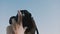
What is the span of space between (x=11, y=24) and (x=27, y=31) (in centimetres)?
10

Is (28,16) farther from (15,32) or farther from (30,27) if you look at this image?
(15,32)

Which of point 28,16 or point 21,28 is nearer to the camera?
point 21,28

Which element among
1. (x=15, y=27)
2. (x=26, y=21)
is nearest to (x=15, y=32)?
(x=15, y=27)

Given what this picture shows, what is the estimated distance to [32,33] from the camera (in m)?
1.25

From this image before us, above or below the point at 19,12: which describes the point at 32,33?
below

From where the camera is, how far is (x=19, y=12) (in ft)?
3.75

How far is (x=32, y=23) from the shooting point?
1251mm

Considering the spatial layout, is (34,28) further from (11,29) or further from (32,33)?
(11,29)

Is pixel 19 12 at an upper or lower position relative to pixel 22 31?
upper

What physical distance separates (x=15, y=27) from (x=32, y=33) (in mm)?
156

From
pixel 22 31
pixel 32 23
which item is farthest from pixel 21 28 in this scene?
pixel 32 23

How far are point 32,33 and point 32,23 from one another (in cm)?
6

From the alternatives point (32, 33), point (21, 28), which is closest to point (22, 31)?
point (21, 28)

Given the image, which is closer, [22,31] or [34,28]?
[22,31]
